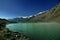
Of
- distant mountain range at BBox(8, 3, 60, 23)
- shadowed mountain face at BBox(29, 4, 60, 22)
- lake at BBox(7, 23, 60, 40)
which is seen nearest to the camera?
lake at BBox(7, 23, 60, 40)

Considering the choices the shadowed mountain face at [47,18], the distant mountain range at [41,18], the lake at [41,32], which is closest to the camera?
the lake at [41,32]

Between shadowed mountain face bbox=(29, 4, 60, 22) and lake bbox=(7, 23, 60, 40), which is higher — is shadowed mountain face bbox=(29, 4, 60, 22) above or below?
above

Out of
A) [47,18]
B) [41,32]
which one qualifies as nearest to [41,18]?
[47,18]

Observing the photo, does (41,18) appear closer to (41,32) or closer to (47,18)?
(47,18)

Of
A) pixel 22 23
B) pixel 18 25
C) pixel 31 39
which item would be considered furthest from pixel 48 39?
pixel 18 25

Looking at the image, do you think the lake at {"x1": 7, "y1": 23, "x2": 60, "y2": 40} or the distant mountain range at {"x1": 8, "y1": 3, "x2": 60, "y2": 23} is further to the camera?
the distant mountain range at {"x1": 8, "y1": 3, "x2": 60, "y2": 23}

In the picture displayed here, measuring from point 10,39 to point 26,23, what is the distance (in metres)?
16.6

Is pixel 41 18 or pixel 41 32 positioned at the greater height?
pixel 41 18

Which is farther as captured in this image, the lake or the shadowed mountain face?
the shadowed mountain face

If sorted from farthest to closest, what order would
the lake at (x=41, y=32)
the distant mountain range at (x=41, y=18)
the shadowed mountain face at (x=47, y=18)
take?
the shadowed mountain face at (x=47, y=18) → the distant mountain range at (x=41, y=18) → the lake at (x=41, y=32)

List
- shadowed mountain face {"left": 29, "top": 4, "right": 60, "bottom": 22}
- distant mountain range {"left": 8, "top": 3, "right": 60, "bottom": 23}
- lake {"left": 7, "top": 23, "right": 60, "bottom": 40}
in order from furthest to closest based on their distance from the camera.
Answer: shadowed mountain face {"left": 29, "top": 4, "right": 60, "bottom": 22} < distant mountain range {"left": 8, "top": 3, "right": 60, "bottom": 23} < lake {"left": 7, "top": 23, "right": 60, "bottom": 40}

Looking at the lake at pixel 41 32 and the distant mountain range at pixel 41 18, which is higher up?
the distant mountain range at pixel 41 18

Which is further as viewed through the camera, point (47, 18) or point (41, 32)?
point (47, 18)

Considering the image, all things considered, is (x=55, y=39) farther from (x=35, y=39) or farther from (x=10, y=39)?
(x=10, y=39)
